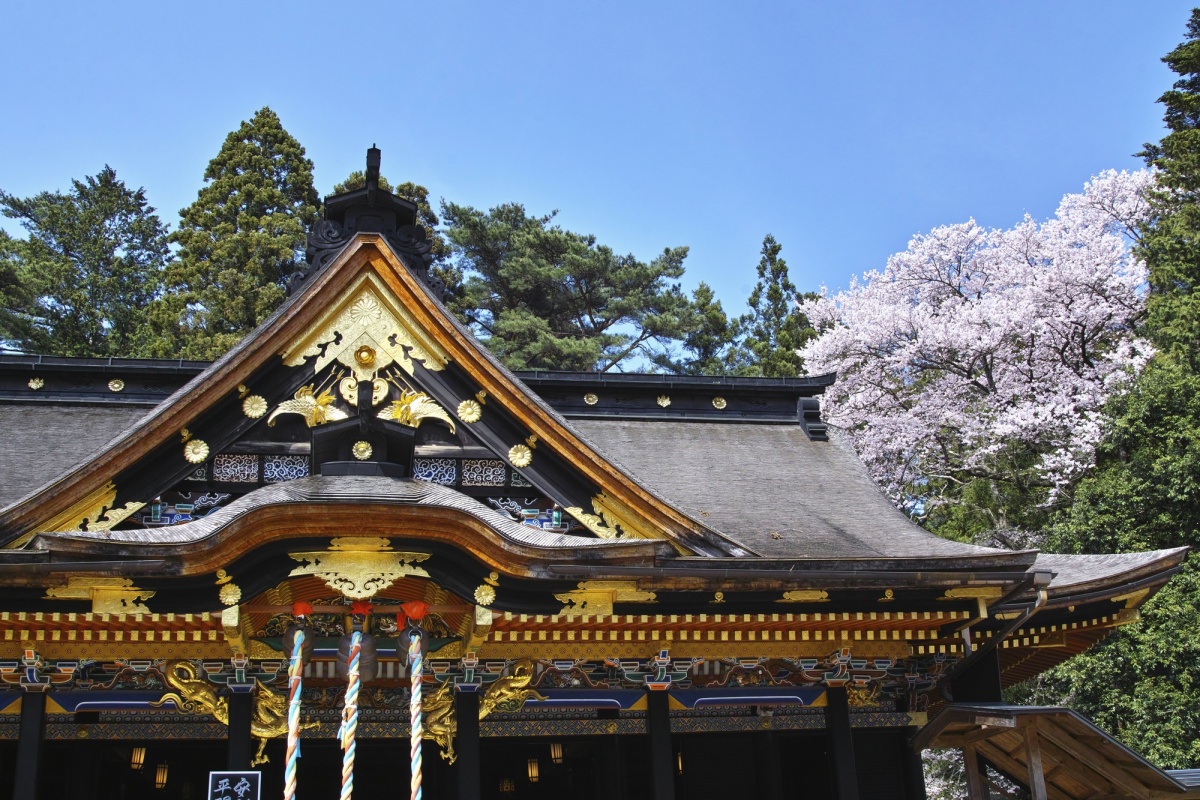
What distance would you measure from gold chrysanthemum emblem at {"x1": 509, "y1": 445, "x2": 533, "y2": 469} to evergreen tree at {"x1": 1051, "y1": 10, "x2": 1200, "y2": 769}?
13622mm

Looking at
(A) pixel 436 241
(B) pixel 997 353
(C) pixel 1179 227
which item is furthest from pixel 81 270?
(C) pixel 1179 227

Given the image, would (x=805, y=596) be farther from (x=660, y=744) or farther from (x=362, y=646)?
(x=362, y=646)

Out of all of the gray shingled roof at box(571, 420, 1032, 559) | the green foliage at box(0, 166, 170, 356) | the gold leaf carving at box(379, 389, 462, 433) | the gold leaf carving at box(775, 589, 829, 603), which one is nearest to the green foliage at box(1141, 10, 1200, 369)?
the gray shingled roof at box(571, 420, 1032, 559)

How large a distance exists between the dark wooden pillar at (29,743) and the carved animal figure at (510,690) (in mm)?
3161

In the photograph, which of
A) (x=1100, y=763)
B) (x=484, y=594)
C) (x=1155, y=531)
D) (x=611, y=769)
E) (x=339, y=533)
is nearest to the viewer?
(x=339, y=533)

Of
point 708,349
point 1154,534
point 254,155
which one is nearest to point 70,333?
point 254,155

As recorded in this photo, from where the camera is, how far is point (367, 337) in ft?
30.7

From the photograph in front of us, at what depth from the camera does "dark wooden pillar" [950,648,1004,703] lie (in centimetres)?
935

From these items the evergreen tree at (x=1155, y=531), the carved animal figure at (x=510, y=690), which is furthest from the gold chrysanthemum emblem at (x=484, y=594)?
the evergreen tree at (x=1155, y=531)

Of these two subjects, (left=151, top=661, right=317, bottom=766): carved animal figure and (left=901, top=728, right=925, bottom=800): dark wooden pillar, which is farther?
(left=901, top=728, right=925, bottom=800): dark wooden pillar

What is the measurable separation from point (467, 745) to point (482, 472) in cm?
223

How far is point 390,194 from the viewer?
32.4ft

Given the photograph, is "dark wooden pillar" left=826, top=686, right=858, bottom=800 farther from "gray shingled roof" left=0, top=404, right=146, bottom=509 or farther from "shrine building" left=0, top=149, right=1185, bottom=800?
"gray shingled roof" left=0, top=404, right=146, bottom=509

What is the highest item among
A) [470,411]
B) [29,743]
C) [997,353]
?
[997,353]
